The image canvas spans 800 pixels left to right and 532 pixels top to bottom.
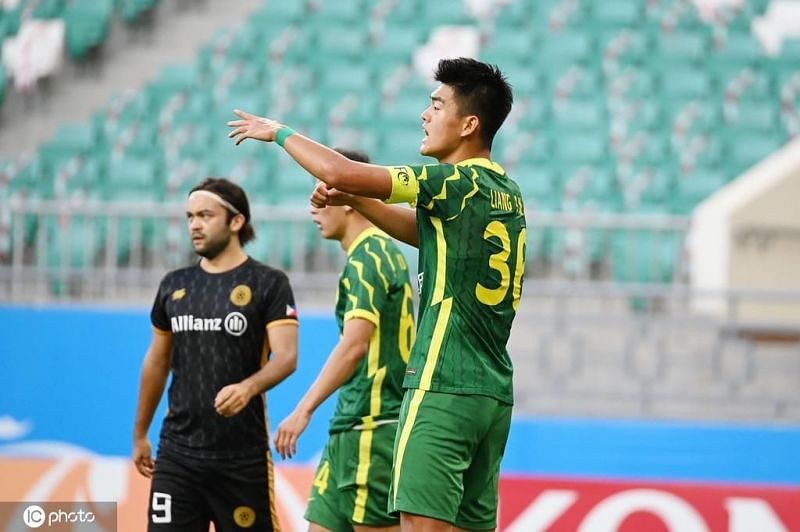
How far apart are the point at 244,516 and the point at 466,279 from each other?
1.63 metres

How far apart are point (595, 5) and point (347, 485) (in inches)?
439

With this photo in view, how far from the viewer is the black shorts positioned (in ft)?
17.1

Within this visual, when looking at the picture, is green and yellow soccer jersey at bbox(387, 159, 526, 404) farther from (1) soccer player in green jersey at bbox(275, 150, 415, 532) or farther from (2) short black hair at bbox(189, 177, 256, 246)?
(2) short black hair at bbox(189, 177, 256, 246)

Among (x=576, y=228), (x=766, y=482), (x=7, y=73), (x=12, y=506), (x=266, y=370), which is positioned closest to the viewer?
(x=266, y=370)

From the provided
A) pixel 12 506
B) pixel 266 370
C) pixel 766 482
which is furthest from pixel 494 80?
pixel 766 482

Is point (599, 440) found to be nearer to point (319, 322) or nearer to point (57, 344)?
point (319, 322)

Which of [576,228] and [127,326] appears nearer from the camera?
[127,326]

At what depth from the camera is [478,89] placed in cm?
435

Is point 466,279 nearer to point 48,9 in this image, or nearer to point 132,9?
point 48,9

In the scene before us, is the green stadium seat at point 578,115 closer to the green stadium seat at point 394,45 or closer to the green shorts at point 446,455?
the green stadium seat at point 394,45

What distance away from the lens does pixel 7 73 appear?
47.7 ft

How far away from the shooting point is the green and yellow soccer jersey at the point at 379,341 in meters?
5.33

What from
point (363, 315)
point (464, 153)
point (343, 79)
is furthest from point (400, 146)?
point (464, 153)

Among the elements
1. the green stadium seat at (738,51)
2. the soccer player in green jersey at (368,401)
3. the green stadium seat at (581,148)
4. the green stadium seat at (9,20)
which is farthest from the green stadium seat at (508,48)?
the soccer player in green jersey at (368,401)
